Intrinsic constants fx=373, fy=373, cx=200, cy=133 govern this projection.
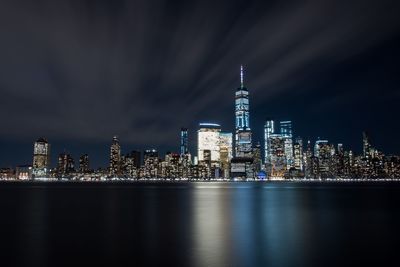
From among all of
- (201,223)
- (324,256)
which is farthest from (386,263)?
(201,223)

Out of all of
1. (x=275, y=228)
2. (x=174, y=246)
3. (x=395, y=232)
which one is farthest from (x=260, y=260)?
(x=395, y=232)

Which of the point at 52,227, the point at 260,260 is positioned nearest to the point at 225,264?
the point at 260,260

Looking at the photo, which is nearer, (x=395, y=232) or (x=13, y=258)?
(x=13, y=258)

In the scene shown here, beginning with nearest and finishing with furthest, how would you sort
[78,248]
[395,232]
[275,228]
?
[78,248] → [395,232] → [275,228]

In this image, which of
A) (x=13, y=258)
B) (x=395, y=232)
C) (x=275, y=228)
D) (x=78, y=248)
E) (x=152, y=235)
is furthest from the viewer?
(x=275, y=228)

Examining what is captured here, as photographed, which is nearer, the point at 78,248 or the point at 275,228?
the point at 78,248

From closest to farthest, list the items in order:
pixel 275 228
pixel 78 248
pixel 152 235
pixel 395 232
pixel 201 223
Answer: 1. pixel 78 248
2. pixel 152 235
3. pixel 395 232
4. pixel 275 228
5. pixel 201 223

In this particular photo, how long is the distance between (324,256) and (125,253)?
13.9m

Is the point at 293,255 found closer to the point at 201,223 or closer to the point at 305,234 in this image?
the point at 305,234

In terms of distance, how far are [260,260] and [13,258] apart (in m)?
16.6

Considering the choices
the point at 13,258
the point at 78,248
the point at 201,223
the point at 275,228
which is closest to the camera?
the point at 13,258

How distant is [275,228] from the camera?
40.4 metres

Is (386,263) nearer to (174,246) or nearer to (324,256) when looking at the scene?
(324,256)

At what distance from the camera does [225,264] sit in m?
23.4
